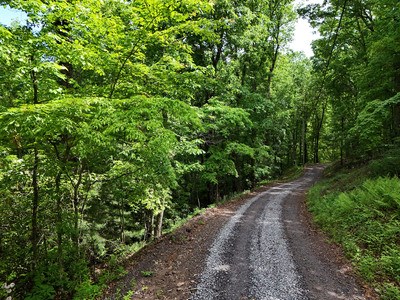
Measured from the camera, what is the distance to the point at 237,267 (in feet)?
20.9

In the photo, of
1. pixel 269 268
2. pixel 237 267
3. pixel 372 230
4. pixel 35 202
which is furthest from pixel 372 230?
pixel 35 202

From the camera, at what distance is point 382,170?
11047mm

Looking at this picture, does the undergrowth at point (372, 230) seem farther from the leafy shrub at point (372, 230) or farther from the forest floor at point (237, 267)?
the forest floor at point (237, 267)

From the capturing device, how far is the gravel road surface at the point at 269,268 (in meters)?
5.31

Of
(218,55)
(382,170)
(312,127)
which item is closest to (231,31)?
(218,55)

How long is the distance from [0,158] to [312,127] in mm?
43480

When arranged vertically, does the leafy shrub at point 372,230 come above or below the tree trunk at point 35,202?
below

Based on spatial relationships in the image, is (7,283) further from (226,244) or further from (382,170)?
(382,170)

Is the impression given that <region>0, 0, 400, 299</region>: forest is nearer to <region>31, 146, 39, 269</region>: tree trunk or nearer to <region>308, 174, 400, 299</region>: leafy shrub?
<region>31, 146, 39, 269</region>: tree trunk

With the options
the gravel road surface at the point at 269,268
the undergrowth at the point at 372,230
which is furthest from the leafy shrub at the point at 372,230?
the gravel road surface at the point at 269,268

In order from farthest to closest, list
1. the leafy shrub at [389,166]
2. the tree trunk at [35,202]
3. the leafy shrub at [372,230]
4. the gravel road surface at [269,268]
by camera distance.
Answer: the leafy shrub at [389,166] < the leafy shrub at [372,230] < the tree trunk at [35,202] < the gravel road surface at [269,268]

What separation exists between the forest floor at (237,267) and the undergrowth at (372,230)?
344 mm

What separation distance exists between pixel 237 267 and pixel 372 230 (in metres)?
4.33

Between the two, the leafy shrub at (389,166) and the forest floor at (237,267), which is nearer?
the forest floor at (237,267)
